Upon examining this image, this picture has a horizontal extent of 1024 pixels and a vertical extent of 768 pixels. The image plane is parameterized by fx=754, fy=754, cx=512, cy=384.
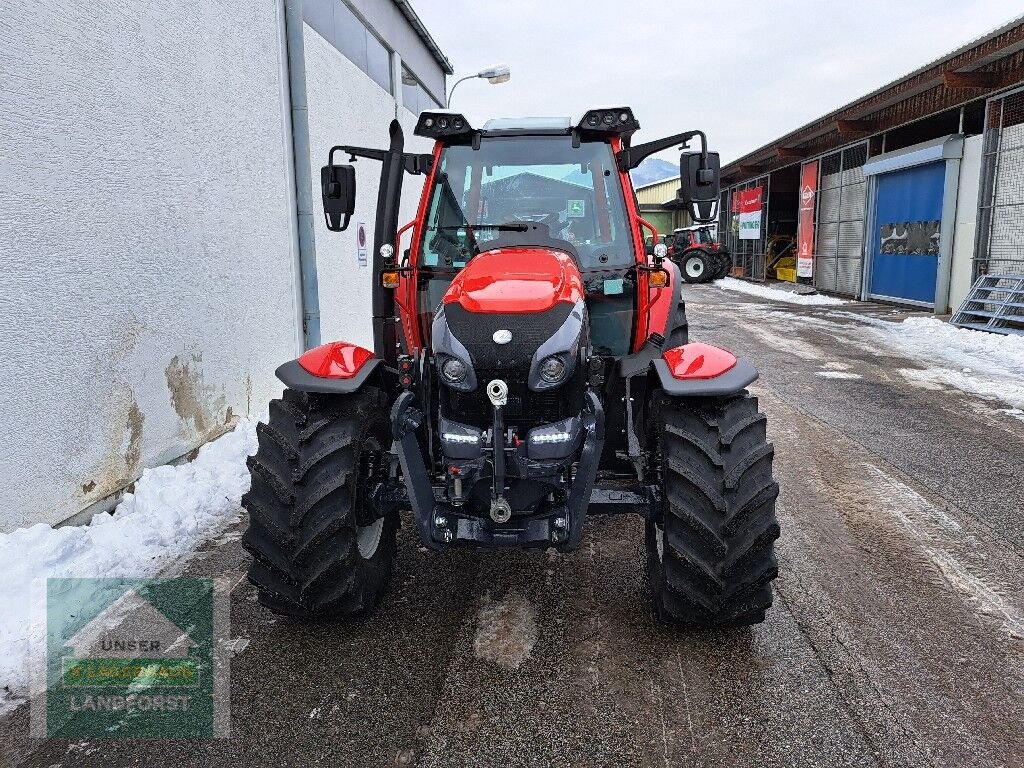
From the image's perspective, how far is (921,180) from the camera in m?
16.2

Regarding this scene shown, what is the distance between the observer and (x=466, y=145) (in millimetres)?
4227

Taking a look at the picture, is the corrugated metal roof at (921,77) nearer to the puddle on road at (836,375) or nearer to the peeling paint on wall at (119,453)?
the puddle on road at (836,375)

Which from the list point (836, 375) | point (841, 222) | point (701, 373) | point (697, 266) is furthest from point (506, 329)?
point (697, 266)

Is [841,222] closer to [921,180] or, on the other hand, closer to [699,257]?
[921,180]

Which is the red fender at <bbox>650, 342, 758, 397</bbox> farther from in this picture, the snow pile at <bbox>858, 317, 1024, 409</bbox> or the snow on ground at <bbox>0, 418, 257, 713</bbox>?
the snow pile at <bbox>858, 317, 1024, 409</bbox>

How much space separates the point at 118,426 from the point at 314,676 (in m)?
2.43

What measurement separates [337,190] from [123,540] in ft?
7.14

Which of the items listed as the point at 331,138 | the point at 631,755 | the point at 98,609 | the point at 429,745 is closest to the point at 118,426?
the point at 98,609

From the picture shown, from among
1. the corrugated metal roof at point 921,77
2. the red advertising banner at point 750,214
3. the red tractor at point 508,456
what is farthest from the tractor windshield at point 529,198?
the red advertising banner at point 750,214

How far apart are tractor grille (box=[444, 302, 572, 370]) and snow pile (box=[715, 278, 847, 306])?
1708 centimetres

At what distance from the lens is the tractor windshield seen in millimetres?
4012

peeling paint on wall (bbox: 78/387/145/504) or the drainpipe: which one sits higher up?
the drainpipe

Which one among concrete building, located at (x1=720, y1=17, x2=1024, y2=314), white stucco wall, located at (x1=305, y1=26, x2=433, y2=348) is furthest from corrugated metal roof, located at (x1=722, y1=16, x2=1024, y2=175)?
white stucco wall, located at (x1=305, y1=26, x2=433, y2=348)

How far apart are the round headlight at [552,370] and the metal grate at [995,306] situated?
10467mm
